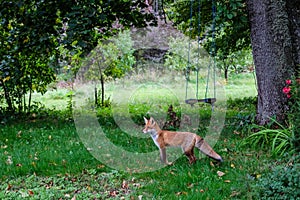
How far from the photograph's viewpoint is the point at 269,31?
588 cm

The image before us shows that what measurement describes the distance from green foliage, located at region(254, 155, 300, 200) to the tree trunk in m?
2.38

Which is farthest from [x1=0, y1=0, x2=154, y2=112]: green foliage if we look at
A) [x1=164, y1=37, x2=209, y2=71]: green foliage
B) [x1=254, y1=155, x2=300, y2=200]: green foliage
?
[x1=164, y1=37, x2=209, y2=71]: green foliage

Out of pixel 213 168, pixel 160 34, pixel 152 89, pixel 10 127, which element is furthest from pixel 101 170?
pixel 160 34

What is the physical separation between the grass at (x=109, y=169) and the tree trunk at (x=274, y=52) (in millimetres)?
714

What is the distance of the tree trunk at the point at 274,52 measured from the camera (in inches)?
230

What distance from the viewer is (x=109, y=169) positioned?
4715 millimetres

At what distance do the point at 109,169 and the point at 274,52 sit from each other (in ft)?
10.3

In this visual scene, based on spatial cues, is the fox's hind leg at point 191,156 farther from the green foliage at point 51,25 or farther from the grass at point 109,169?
the green foliage at point 51,25

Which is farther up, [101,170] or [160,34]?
[160,34]

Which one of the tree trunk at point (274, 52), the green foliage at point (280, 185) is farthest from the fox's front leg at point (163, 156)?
the tree trunk at point (274, 52)

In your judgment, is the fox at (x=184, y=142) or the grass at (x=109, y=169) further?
the fox at (x=184, y=142)

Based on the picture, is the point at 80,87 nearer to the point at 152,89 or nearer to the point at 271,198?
the point at 152,89

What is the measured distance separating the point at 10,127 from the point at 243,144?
14.3 ft

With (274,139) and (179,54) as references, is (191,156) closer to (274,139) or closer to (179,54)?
(274,139)
